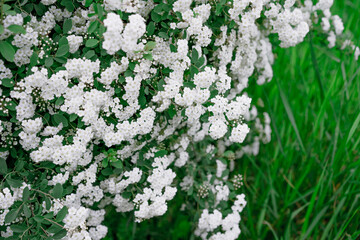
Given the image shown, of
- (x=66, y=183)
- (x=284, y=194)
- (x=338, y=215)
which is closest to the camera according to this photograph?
(x=66, y=183)

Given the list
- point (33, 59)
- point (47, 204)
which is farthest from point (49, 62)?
point (47, 204)

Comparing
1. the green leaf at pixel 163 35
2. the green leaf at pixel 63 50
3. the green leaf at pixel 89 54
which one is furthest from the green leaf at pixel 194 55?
the green leaf at pixel 63 50

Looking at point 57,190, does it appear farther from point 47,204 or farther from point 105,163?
point 105,163

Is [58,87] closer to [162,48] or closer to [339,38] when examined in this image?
[162,48]

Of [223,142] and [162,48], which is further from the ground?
[162,48]

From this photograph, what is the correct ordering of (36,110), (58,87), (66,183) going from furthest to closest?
(66,183), (36,110), (58,87)

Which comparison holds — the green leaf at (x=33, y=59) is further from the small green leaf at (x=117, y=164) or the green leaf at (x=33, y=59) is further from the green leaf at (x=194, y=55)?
the green leaf at (x=194, y=55)

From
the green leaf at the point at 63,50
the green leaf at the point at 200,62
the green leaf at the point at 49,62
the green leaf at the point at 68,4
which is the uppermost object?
the green leaf at the point at 68,4

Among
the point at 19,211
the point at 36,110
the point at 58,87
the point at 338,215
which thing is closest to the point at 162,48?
the point at 58,87

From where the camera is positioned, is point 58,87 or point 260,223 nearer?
point 58,87
